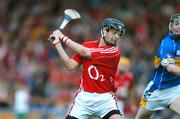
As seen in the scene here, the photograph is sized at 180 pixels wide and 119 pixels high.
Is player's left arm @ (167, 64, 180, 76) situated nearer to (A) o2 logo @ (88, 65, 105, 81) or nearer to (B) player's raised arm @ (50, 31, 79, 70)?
(A) o2 logo @ (88, 65, 105, 81)

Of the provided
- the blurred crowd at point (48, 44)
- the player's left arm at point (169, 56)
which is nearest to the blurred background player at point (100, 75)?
the player's left arm at point (169, 56)

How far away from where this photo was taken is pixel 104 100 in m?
12.0

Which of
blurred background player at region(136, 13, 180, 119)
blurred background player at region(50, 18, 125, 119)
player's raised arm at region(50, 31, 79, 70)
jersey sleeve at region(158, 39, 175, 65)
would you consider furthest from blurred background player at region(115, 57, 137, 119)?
player's raised arm at region(50, 31, 79, 70)

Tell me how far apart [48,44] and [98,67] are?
8839mm

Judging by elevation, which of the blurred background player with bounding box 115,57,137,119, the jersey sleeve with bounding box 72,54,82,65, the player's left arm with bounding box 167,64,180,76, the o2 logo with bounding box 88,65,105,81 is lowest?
the blurred background player with bounding box 115,57,137,119

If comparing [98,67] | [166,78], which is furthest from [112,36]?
[166,78]

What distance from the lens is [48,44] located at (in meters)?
20.7

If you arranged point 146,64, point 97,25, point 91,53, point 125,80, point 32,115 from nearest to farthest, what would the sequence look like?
point 91,53, point 125,80, point 32,115, point 146,64, point 97,25

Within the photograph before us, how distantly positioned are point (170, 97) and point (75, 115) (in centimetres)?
151

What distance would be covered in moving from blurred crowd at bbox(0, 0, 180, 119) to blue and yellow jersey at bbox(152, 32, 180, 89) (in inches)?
184

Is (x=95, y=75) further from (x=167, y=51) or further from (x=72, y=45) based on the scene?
(x=167, y=51)

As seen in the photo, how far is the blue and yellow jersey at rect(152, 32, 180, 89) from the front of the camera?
489 inches

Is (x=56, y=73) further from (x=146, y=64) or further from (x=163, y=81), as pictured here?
(x=163, y=81)

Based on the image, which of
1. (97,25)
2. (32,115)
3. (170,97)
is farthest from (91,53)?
(97,25)
